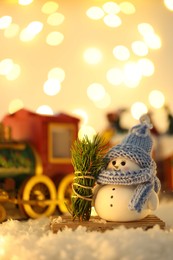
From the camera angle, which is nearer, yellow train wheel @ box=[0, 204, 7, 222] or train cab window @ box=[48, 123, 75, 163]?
yellow train wheel @ box=[0, 204, 7, 222]

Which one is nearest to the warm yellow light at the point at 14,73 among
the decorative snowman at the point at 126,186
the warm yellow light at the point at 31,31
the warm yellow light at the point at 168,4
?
the warm yellow light at the point at 31,31

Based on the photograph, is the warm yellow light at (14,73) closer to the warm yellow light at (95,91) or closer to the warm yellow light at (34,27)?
the warm yellow light at (34,27)

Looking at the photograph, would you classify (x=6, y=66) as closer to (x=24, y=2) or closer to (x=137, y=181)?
(x=24, y=2)

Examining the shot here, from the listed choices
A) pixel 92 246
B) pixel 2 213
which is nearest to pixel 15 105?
pixel 2 213

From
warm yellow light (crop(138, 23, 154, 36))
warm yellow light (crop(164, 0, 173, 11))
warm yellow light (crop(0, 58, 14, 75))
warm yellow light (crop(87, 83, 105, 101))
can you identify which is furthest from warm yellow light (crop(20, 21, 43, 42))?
warm yellow light (crop(164, 0, 173, 11))

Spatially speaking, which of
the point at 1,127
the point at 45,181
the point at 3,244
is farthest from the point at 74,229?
the point at 1,127

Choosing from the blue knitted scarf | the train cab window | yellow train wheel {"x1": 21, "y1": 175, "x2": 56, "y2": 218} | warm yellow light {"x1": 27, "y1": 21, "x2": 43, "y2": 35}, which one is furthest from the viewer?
warm yellow light {"x1": 27, "y1": 21, "x2": 43, "y2": 35}

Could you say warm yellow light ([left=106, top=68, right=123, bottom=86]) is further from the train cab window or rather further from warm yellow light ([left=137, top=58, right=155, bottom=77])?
the train cab window
